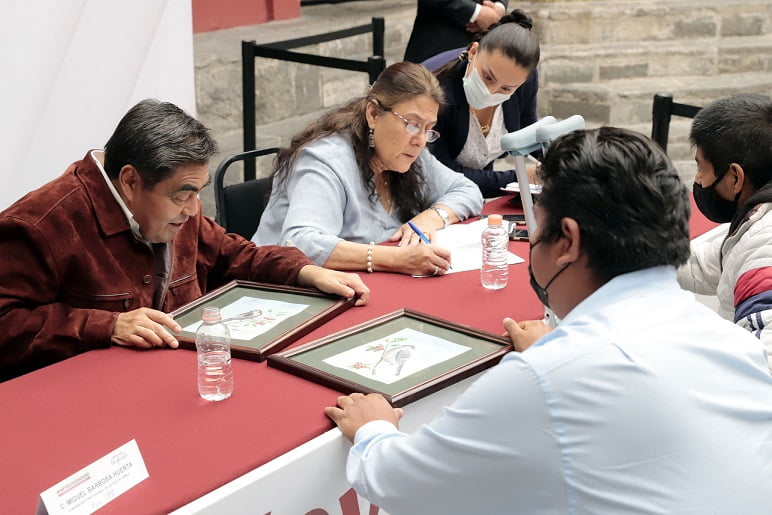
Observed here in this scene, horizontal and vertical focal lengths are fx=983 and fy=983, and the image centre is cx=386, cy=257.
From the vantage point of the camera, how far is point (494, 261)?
2.64 m

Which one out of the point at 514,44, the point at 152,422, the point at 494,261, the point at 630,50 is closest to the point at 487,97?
the point at 514,44

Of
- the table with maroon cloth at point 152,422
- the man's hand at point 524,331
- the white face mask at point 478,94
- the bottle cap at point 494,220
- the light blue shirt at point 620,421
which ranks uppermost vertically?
the white face mask at point 478,94

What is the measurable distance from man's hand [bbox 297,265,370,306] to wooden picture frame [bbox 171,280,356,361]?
2 centimetres

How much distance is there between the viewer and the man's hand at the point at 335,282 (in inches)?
95.3

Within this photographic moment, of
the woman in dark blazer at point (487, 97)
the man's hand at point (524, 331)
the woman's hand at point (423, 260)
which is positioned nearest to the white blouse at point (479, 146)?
the woman in dark blazer at point (487, 97)

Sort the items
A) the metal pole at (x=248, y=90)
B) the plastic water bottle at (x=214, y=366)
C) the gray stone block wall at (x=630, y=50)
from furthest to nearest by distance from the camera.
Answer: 1. the gray stone block wall at (x=630, y=50)
2. the metal pole at (x=248, y=90)
3. the plastic water bottle at (x=214, y=366)

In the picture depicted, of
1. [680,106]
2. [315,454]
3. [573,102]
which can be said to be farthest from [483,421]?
[573,102]

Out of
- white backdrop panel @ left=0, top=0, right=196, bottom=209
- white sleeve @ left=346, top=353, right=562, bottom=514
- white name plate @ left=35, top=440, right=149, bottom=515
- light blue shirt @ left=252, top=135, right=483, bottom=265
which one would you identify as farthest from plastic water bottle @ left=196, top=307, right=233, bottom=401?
white backdrop panel @ left=0, top=0, right=196, bottom=209

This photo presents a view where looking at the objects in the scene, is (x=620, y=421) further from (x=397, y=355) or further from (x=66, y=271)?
(x=66, y=271)

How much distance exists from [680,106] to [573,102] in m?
3.10

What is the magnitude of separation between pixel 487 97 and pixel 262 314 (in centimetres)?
158

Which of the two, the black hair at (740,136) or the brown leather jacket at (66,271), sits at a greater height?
the black hair at (740,136)

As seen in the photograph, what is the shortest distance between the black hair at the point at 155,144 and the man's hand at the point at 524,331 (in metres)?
0.79

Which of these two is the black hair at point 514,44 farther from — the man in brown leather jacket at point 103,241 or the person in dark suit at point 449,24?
the man in brown leather jacket at point 103,241
